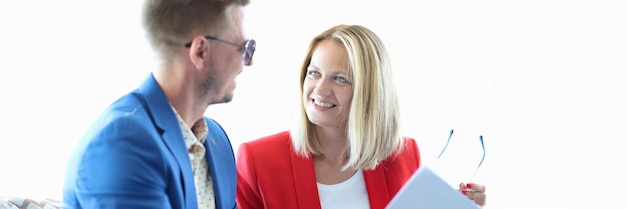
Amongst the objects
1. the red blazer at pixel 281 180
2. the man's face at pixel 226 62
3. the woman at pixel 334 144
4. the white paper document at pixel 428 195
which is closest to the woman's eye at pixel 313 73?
the woman at pixel 334 144

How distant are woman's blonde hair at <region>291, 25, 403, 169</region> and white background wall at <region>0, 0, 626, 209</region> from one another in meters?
0.18

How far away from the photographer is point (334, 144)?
181 cm

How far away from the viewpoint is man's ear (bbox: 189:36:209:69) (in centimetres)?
117

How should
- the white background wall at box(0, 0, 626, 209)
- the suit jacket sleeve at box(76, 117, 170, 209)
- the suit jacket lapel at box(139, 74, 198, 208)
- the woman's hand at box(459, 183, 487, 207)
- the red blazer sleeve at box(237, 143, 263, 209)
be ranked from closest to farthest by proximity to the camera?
the suit jacket sleeve at box(76, 117, 170, 209)
the suit jacket lapel at box(139, 74, 198, 208)
the woman's hand at box(459, 183, 487, 207)
the red blazer sleeve at box(237, 143, 263, 209)
the white background wall at box(0, 0, 626, 209)

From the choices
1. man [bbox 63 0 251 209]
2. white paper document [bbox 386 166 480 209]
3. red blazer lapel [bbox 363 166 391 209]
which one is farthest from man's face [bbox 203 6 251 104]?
red blazer lapel [bbox 363 166 391 209]

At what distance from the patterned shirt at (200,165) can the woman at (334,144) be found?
0.35 meters

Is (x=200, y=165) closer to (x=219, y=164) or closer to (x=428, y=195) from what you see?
(x=219, y=164)

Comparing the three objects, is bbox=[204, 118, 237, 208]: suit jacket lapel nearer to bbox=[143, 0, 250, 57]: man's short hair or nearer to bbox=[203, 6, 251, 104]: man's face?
bbox=[203, 6, 251, 104]: man's face

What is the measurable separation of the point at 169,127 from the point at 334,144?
2.43 ft

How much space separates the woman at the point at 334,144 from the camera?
5.56ft

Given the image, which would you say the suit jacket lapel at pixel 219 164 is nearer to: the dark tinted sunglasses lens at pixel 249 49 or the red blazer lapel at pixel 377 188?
the dark tinted sunglasses lens at pixel 249 49

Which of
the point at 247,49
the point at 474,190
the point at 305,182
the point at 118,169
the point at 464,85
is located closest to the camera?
the point at 118,169

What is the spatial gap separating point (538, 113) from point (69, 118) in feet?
5.00

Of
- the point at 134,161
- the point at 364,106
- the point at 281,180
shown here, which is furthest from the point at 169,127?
the point at 364,106
